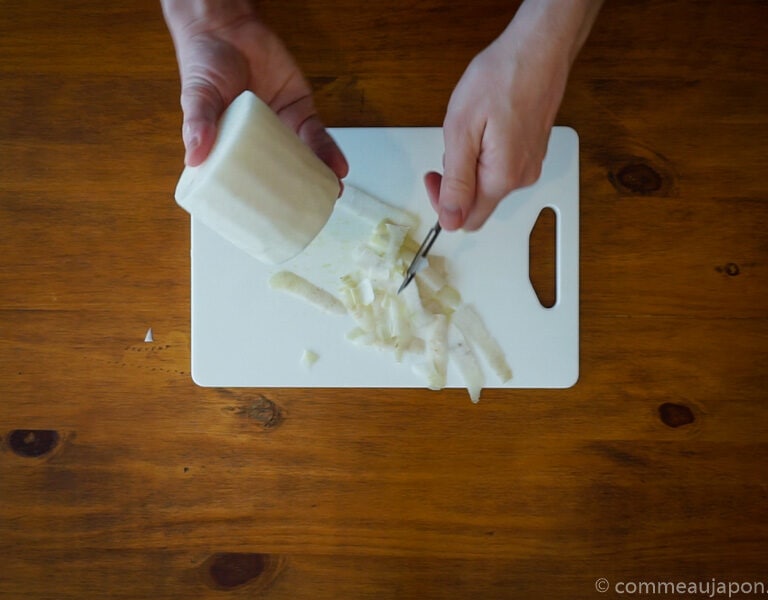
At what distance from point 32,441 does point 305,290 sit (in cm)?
60

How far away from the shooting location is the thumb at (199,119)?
82cm

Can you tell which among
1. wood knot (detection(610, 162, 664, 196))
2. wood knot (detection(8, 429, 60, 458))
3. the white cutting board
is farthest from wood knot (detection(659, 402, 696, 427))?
wood knot (detection(8, 429, 60, 458))

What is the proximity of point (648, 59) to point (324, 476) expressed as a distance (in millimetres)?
977

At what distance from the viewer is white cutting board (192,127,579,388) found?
1212mm

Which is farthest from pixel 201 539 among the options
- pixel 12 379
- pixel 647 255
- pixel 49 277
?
pixel 647 255

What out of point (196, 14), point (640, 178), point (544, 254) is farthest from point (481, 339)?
point (196, 14)

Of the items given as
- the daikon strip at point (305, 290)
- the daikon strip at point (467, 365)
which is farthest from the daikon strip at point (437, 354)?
the daikon strip at point (305, 290)

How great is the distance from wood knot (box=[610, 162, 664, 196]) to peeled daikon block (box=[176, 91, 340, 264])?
22.2 inches

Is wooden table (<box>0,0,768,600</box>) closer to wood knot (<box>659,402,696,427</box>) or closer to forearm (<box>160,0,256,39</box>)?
wood knot (<box>659,402,696,427</box>)

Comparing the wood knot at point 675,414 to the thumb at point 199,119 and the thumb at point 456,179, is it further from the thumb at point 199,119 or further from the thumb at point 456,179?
the thumb at point 199,119

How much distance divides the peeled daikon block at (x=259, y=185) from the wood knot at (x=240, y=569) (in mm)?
628

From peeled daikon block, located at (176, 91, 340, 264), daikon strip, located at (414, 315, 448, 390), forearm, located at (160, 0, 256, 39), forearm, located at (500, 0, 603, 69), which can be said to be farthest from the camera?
daikon strip, located at (414, 315, 448, 390)

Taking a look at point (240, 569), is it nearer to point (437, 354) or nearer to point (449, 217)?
point (437, 354)

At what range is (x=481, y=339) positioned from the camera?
1214mm
